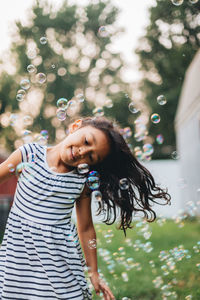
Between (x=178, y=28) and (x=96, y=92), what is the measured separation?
16.6 feet

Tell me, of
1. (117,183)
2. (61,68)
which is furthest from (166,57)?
(117,183)

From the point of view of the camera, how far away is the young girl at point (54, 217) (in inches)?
76.7

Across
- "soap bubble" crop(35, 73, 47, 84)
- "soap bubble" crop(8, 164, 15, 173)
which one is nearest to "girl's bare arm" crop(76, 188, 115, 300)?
"soap bubble" crop(8, 164, 15, 173)

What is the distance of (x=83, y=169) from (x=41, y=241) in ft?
1.43

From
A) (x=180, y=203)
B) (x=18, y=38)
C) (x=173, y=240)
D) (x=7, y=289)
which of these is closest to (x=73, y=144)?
(x=7, y=289)

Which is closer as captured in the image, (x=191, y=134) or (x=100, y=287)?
(x=100, y=287)

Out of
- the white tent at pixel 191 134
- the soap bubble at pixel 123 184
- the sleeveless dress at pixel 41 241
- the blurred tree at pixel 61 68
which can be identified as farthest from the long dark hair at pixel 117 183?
the blurred tree at pixel 61 68

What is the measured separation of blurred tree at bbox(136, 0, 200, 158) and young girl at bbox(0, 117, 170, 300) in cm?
1720

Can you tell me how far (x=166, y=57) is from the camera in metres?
20.3

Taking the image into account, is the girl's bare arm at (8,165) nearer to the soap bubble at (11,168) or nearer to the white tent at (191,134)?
the soap bubble at (11,168)

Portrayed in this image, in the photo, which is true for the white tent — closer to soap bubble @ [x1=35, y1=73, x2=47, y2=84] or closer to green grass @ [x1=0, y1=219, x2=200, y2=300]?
green grass @ [x1=0, y1=219, x2=200, y2=300]

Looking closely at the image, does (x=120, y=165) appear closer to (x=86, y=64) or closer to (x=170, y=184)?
(x=170, y=184)

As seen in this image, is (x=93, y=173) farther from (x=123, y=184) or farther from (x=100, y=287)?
(x=100, y=287)

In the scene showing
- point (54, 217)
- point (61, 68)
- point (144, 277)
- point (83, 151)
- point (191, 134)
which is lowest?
point (144, 277)
